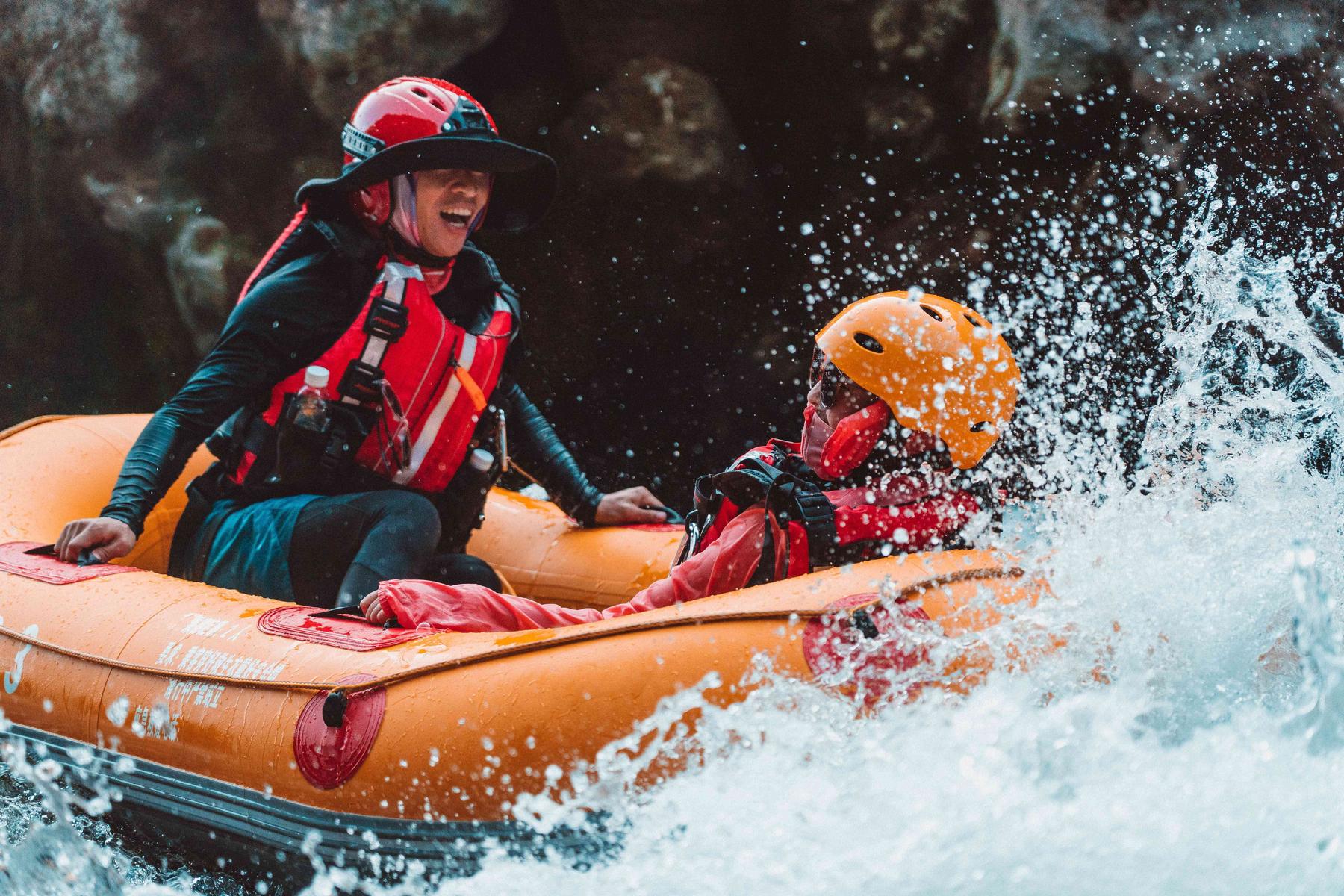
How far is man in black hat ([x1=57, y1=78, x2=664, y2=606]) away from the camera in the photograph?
8.67 feet

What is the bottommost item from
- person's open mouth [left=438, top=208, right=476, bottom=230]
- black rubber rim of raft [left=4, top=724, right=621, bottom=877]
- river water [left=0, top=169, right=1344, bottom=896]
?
black rubber rim of raft [left=4, top=724, right=621, bottom=877]

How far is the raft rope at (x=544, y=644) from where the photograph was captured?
5.76ft

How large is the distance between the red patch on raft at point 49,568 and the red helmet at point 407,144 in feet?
3.05

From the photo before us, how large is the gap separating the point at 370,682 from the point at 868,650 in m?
0.82

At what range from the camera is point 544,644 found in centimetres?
188

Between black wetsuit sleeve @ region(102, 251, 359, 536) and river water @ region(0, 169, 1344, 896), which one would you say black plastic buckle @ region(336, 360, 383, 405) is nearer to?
black wetsuit sleeve @ region(102, 251, 359, 536)

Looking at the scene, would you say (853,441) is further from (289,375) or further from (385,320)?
(289,375)

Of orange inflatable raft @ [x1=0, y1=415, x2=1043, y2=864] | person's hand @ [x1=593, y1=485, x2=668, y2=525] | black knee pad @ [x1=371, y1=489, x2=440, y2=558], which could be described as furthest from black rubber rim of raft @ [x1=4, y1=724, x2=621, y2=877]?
person's hand @ [x1=593, y1=485, x2=668, y2=525]

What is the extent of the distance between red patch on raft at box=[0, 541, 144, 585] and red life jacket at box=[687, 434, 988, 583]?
4.87ft

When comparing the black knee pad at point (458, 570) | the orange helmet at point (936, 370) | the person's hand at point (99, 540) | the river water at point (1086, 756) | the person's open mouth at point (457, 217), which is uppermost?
the person's open mouth at point (457, 217)

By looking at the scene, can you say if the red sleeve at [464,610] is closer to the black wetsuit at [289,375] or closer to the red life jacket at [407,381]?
the black wetsuit at [289,375]

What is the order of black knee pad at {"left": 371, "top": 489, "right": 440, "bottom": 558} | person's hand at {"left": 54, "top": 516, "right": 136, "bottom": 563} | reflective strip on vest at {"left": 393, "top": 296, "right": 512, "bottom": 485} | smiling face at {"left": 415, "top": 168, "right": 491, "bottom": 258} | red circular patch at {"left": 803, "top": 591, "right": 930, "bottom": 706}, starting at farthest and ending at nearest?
reflective strip on vest at {"left": 393, "top": 296, "right": 512, "bottom": 485}, smiling face at {"left": 415, "top": 168, "right": 491, "bottom": 258}, black knee pad at {"left": 371, "top": 489, "right": 440, "bottom": 558}, person's hand at {"left": 54, "top": 516, "right": 136, "bottom": 563}, red circular patch at {"left": 803, "top": 591, "right": 930, "bottom": 706}

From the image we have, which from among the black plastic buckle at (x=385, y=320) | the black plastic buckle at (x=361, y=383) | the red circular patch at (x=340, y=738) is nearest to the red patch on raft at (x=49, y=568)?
the black plastic buckle at (x=361, y=383)

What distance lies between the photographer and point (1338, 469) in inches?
81.3
